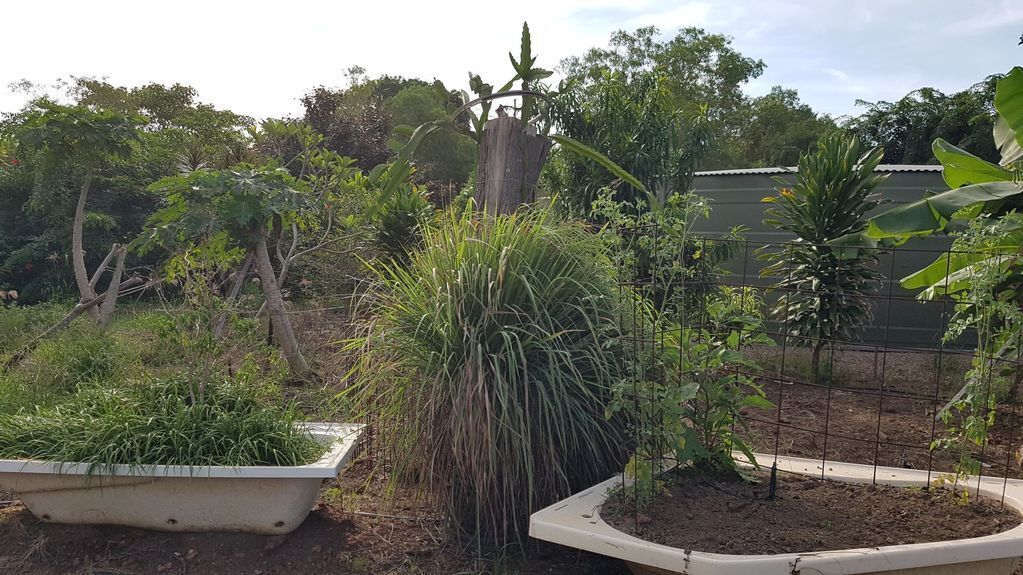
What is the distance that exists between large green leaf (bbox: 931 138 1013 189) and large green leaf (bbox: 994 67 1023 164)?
49 centimetres

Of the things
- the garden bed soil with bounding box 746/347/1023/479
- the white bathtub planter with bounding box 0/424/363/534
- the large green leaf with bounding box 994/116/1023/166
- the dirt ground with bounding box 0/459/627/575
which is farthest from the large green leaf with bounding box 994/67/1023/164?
the white bathtub planter with bounding box 0/424/363/534

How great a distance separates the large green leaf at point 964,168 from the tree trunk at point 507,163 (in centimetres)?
280

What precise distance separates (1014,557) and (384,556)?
7.27ft

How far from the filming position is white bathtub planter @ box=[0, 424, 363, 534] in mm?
2729

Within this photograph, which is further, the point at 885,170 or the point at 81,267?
the point at 885,170

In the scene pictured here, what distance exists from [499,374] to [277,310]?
2.43 metres

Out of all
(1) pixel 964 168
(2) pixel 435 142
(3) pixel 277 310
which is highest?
(2) pixel 435 142

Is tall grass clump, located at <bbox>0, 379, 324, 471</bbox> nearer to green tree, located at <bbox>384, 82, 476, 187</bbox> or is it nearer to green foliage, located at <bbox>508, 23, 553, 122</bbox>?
green foliage, located at <bbox>508, 23, 553, 122</bbox>

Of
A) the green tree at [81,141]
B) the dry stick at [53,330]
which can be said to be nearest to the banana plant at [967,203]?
the dry stick at [53,330]

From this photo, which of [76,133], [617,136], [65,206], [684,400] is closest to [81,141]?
[76,133]

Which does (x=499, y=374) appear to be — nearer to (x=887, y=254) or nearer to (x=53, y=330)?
(x=53, y=330)

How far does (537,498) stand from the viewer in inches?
107

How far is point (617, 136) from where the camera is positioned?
644 centimetres

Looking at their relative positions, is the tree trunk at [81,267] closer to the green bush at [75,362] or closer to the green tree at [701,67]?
the green bush at [75,362]
